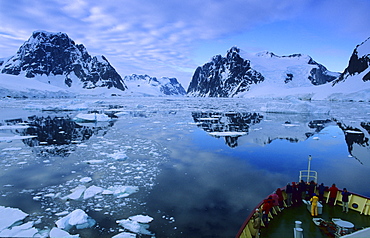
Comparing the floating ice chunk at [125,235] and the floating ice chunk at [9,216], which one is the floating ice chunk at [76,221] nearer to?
the floating ice chunk at [125,235]

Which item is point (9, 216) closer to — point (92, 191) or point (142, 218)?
point (92, 191)

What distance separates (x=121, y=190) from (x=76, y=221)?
237 cm

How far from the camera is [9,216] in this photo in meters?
7.28

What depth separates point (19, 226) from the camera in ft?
22.2

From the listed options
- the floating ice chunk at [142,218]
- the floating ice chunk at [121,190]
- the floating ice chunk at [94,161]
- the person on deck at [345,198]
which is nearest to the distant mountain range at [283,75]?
the person on deck at [345,198]

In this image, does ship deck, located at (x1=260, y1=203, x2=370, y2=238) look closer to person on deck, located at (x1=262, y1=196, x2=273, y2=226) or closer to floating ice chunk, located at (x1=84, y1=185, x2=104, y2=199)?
person on deck, located at (x1=262, y1=196, x2=273, y2=226)

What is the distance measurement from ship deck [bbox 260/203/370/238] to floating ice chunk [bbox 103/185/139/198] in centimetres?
482

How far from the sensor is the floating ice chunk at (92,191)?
8820 millimetres

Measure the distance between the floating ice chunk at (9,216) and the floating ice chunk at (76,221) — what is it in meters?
1.33

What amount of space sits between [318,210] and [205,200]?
3.60 m

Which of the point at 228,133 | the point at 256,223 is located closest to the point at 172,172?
the point at 256,223

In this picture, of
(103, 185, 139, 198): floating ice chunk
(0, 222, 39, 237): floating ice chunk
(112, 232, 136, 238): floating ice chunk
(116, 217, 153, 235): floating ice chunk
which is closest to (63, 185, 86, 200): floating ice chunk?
(103, 185, 139, 198): floating ice chunk

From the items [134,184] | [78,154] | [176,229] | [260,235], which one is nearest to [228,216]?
[260,235]

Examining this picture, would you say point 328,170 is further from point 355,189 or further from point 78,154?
point 78,154
